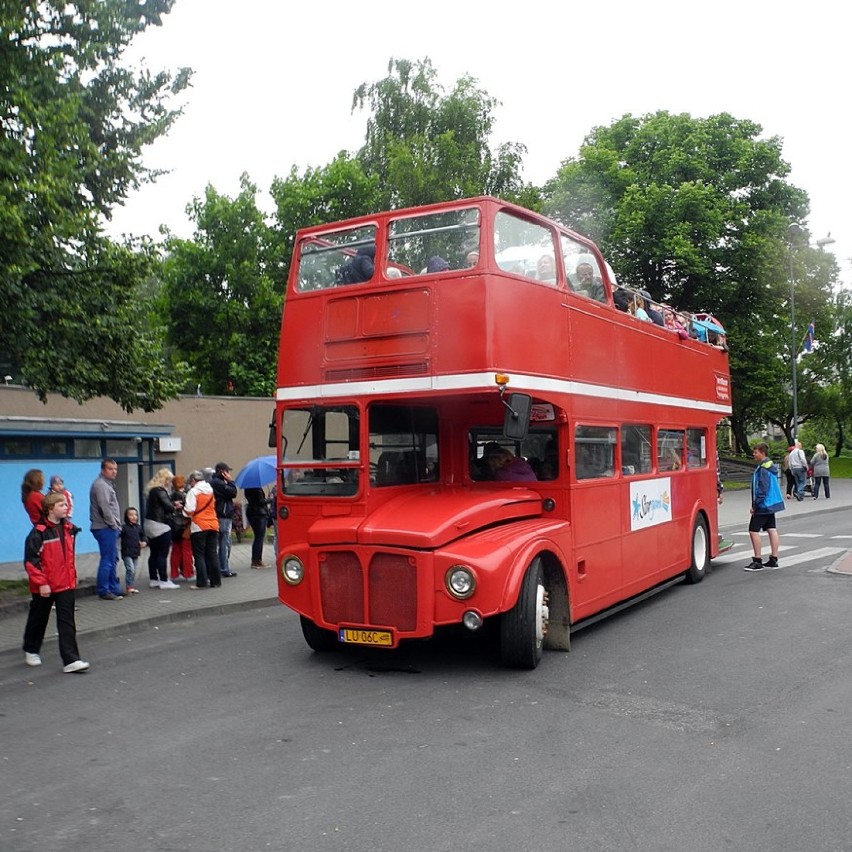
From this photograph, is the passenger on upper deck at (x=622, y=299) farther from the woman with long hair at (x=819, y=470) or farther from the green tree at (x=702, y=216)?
the green tree at (x=702, y=216)

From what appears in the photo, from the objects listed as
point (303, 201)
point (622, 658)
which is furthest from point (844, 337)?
point (622, 658)

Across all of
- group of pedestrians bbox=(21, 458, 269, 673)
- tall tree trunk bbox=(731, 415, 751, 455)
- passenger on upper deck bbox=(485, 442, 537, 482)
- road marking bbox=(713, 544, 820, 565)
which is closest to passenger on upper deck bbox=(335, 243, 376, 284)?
passenger on upper deck bbox=(485, 442, 537, 482)

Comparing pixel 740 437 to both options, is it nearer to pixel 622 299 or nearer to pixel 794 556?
pixel 794 556

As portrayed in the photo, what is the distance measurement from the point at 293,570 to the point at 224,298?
27556mm

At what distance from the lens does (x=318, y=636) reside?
859 cm

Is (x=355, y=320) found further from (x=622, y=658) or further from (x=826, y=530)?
(x=826, y=530)

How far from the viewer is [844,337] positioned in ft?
185

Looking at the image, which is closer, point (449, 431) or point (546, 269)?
point (546, 269)

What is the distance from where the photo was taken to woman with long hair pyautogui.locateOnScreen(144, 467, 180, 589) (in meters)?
13.1

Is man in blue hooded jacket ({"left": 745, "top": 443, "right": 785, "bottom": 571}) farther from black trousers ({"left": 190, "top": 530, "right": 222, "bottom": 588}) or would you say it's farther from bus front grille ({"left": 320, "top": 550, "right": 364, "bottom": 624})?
black trousers ({"left": 190, "top": 530, "right": 222, "bottom": 588})

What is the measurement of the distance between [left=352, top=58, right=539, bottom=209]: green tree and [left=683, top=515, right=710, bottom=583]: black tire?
23408 millimetres

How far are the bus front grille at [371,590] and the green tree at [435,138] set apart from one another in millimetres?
28019

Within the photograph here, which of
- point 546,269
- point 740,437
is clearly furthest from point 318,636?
point 740,437

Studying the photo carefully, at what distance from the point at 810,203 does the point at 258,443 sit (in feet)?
89.5
